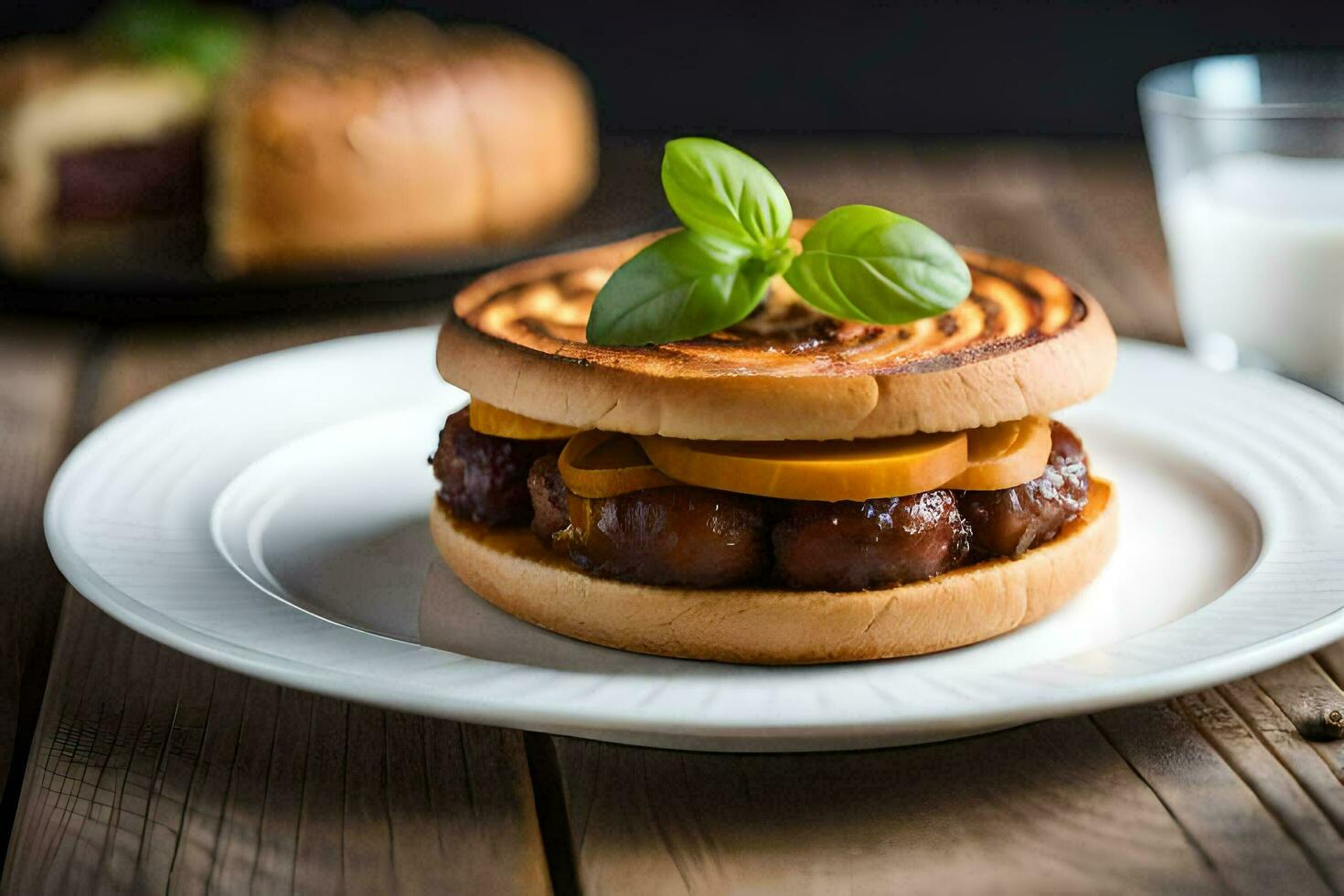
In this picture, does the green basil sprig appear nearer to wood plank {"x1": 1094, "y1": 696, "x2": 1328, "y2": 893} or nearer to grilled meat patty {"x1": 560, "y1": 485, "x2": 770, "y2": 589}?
grilled meat patty {"x1": 560, "y1": 485, "x2": 770, "y2": 589}

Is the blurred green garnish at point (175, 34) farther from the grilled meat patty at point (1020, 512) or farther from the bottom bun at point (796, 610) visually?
the grilled meat patty at point (1020, 512)

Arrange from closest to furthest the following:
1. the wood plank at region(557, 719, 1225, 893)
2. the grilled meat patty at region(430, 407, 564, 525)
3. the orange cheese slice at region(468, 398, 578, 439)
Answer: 1. the wood plank at region(557, 719, 1225, 893)
2. the orange cheese slice at region(468, 398, 578, 439)
3. the grilled meat patty at region(430, 407, 564, 525)

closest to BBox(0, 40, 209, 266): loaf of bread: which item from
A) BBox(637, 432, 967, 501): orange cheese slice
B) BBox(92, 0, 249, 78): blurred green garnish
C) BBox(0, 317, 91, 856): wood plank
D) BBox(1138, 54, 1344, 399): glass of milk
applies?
BBox(92, 0, 249, 78): blurred green garnish

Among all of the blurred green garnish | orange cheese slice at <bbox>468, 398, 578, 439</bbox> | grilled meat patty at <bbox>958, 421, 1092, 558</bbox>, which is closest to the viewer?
grilled meat patty at <bbox>958, 421, 1092, 558</bbox>

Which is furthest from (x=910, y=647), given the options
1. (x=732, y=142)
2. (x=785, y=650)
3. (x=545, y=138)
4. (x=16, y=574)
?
(x=732, y=142)

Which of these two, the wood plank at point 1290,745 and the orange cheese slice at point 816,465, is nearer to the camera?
the wood plank at point 1290,745

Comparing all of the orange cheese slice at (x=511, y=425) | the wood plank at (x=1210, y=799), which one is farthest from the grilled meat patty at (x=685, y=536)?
the wood plank at (x=1210, y=799)

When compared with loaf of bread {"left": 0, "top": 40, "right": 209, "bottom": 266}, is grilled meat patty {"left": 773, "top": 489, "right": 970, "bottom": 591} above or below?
above

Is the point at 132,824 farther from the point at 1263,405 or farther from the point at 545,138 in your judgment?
the point at 545,138
